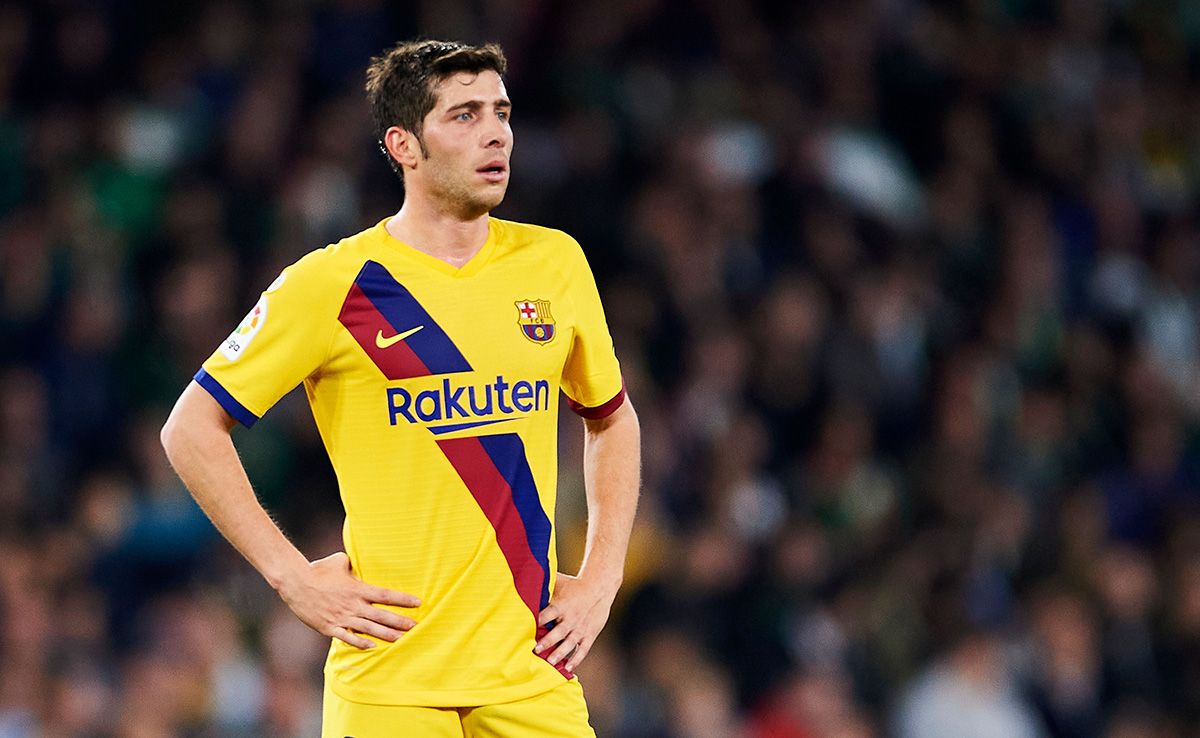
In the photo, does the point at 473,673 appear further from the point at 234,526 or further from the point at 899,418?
the point at 899,418

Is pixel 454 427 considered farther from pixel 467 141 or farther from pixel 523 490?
pixel 467 141

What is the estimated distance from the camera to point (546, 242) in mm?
4848

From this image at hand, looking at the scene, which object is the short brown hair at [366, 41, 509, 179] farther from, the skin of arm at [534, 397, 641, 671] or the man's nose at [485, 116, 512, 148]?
the skin of arm at [534, 397, 641, 671]

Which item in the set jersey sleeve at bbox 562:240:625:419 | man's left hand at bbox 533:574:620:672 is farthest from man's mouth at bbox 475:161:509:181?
man's left hand at bbox 533:574:620:672

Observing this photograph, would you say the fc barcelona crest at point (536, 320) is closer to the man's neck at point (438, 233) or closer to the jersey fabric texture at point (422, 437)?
the jersey fabric texture at point (422, 437)

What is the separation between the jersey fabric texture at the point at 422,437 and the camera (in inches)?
178

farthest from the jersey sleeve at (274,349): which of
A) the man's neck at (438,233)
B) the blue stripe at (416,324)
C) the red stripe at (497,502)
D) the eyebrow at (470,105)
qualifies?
the eyebrow at (470,105)

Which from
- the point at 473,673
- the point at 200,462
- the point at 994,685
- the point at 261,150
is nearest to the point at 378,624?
the point at 473,673

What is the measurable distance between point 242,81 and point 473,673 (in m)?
6.98

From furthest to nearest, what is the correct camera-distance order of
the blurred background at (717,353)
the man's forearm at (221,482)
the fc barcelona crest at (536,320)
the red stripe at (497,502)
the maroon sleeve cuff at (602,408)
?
the blurred background at (717,353), the maroon sleeve cuff at (602,408), the fc barcelona crest at (536,320), the red stripe at (497,502), the man's forearm at (221,482)

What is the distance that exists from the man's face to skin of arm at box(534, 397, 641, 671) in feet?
2.47

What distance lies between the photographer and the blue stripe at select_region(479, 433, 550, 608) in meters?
4.58

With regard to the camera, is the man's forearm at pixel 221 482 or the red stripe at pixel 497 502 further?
the red stripe at pixel 497 502

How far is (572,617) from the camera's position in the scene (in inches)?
Answer: 185
